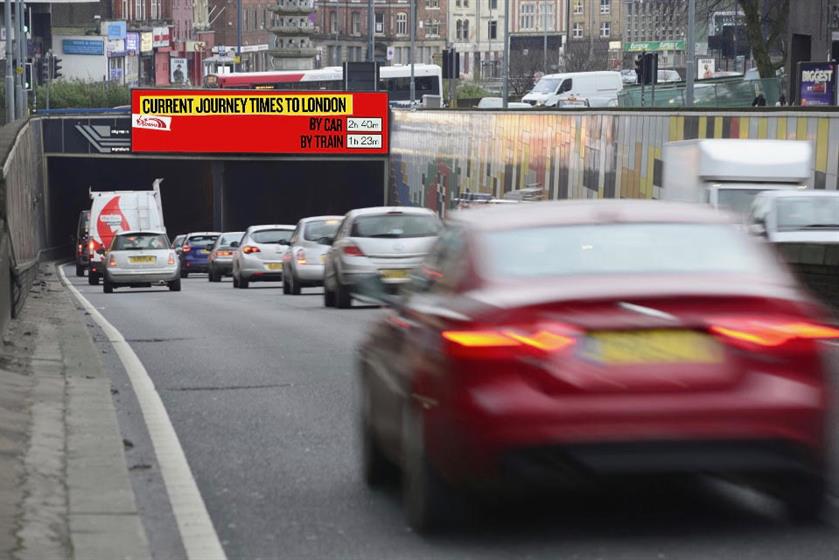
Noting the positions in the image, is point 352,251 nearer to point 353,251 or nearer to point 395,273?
point 353,251

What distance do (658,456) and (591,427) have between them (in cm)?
27

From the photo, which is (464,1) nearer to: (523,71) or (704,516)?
(523,71)

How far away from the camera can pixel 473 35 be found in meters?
197

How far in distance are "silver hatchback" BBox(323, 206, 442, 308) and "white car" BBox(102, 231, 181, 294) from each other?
13.7 m

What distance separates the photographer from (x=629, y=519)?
8.16 metres

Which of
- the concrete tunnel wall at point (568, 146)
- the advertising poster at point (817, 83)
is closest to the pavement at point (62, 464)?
the concrete tunnel wall at point (568, 146)

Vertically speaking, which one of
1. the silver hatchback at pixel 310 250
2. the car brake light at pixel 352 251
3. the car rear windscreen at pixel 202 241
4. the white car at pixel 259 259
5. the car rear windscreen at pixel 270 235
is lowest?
the car rear windscreen at pixel 202 241

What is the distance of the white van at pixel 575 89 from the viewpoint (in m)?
81.3

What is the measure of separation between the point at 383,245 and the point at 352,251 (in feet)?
1.56

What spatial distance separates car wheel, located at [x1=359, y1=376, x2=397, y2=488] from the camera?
9.15 m

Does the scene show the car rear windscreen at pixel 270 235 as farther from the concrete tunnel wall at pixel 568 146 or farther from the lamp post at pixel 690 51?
the lamp post at pixel 690 51

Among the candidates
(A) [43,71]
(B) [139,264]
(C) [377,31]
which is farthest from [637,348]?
(C) [377,31]

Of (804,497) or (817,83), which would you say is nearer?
(804,497)

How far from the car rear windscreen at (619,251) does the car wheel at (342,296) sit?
706 inches
